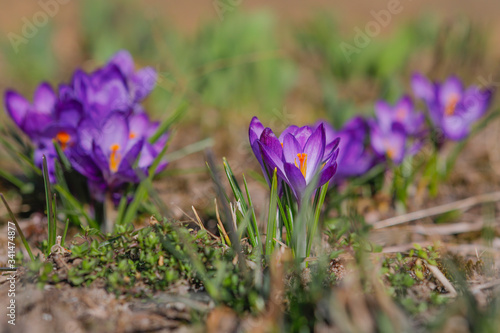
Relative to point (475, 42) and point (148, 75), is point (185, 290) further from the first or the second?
point (475, 42)

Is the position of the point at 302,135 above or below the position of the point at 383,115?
below

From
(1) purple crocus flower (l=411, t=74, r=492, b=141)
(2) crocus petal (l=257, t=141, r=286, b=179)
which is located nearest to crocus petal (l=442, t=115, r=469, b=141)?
(1) purple crocus flower (l=411, t=74, r=492, b=141)

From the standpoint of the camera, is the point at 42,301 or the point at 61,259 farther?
the point at 61,259

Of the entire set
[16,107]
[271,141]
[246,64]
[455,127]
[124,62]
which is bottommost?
[271,141]

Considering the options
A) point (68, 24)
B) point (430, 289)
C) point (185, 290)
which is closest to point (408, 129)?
point (430, 289)

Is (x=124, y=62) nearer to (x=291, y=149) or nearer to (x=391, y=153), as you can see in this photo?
(x=291, y=149)

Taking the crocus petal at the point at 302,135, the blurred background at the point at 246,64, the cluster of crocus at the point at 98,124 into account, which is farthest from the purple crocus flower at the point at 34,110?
the crocus petal at the point at 302,135

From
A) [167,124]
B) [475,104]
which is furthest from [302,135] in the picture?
[475,104]

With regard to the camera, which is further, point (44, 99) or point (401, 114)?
point (401, 114)
